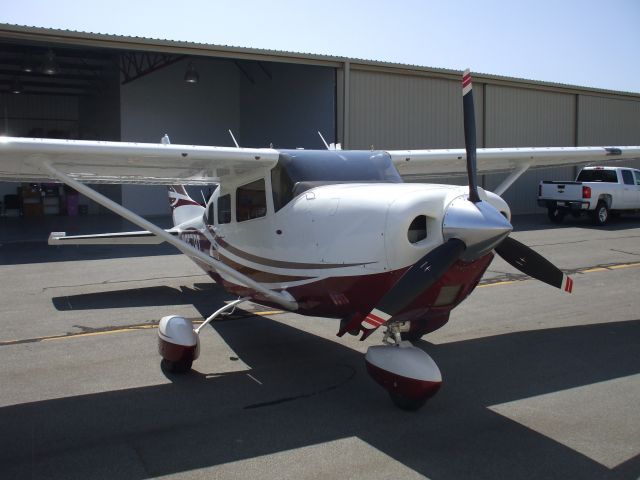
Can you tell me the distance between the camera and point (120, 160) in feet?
20.2

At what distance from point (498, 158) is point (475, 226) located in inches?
148

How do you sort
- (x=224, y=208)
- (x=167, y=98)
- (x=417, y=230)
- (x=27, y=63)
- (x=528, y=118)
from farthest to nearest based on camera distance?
1. (x=528, y=118)
2. (x=167, y=98)
3. (x=27, y=63)
4. (x=224, y=208)
5. (x=417, y=230)

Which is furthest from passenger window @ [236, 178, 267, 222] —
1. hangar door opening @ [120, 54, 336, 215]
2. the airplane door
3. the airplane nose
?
the airplane door

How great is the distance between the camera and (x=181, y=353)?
5.97 metres

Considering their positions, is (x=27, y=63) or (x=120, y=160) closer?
(x=120, y=160)

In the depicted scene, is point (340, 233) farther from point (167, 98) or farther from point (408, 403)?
point (167, 98)

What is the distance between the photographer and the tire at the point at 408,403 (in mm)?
5029

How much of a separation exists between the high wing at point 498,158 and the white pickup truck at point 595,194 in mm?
12910

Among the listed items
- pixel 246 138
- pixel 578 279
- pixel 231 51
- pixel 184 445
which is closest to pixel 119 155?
pixel 184 445

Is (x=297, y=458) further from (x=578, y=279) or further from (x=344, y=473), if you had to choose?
(x=578, y=279)

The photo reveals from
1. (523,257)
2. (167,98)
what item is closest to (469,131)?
(523,257)

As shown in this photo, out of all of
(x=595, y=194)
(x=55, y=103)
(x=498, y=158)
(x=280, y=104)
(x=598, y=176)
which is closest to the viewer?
(x=498, y=158)

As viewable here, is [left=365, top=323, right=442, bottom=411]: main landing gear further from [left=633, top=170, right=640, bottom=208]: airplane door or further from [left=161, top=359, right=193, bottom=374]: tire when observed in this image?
[left=633, top=170, right=640, bottom=208]: airplane door

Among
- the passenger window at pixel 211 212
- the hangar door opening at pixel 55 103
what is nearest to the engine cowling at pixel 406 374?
the passenger window at pixel 211 212
